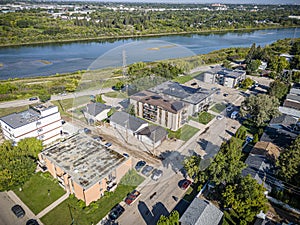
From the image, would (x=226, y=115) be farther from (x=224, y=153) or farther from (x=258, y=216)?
(x=258, y=216)

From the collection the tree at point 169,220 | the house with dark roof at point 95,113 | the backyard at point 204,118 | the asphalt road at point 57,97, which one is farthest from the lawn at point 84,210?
the asphalt road at point 57,97

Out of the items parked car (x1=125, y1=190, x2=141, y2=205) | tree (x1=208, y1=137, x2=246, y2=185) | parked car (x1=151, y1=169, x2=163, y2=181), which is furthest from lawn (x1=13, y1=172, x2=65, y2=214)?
tree (x1=208, y1=137, x2=246, y2=185)

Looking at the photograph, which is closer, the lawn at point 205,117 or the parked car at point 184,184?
the parked car at point 184,184

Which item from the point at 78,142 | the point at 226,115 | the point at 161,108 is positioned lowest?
the point at 226,115

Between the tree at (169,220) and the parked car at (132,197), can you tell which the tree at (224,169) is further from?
the parked car at (132,197)

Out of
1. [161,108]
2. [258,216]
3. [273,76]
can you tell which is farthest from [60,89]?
[273,76]

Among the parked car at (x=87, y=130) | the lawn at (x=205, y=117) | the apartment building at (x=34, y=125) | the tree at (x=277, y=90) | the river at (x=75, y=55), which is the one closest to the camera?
the apartment building at (x=34, y=125)
